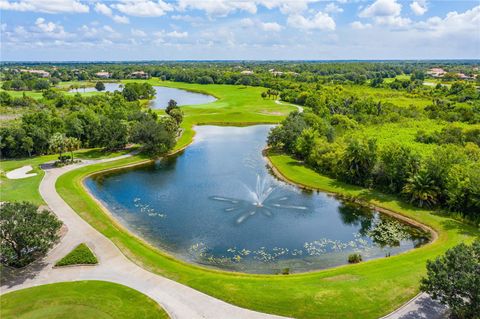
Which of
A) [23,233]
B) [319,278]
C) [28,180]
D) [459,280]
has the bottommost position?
[319,278]

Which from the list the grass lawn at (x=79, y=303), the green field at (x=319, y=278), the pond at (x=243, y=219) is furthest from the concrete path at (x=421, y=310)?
the grass lawn at (x=79, y=303)

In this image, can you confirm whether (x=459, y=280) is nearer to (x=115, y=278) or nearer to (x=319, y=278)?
(x=319, y=278)

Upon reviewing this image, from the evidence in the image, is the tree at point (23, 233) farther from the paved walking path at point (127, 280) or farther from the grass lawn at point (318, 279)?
the grass lawn at point (318, 279)

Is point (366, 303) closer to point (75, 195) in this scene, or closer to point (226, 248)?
point (226, 248)

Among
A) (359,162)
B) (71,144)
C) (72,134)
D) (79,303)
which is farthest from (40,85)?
(79,303)

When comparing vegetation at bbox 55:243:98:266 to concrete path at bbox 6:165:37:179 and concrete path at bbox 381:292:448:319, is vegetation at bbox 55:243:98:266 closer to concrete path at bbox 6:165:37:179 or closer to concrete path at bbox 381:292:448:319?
concrete path at bbox 381:292:448:319

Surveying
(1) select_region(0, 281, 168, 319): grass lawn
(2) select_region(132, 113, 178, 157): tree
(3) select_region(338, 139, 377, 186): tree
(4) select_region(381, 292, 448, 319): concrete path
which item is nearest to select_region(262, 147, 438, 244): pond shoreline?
(3) select_region(338, 139, 377, 186): tree

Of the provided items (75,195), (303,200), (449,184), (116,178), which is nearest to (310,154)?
(303,200)
